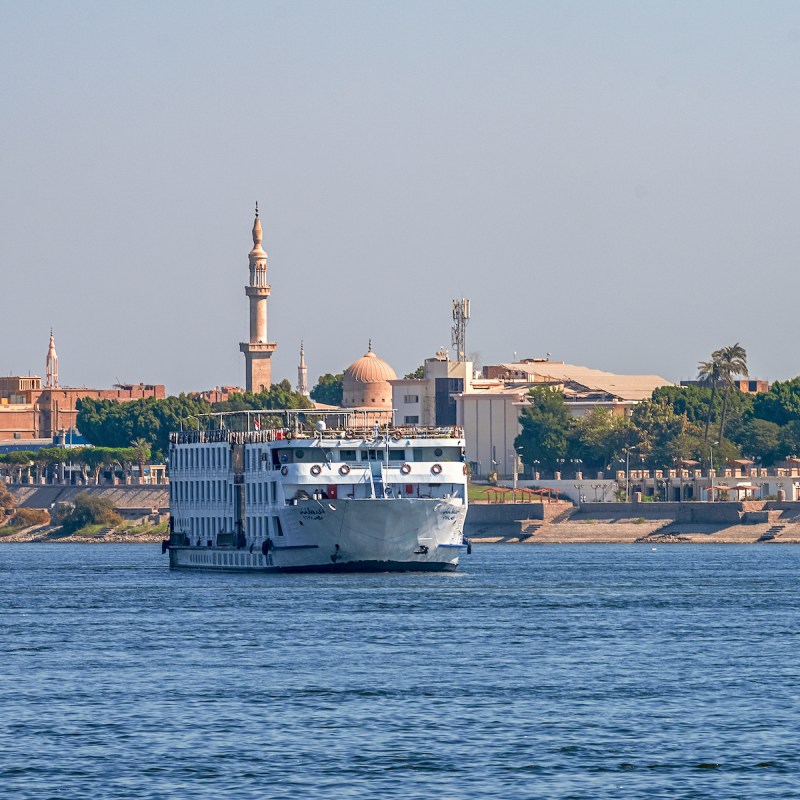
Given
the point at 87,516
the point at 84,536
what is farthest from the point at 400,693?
the point at 87,516

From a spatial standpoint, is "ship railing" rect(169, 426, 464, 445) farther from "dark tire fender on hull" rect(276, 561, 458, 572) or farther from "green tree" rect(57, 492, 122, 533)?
"green tree" rect(57, 492, 122, 533)

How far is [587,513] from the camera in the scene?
542 ft

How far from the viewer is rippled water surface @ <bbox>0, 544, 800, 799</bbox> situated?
38.0 meters

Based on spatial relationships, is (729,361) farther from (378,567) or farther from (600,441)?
(378,567)

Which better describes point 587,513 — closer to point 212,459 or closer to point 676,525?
point 676,525

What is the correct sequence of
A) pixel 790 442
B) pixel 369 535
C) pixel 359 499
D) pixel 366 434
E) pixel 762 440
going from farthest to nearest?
pixel 762 440 < pixel 790 442 < pixel 366 434 < pixel 359 499 < pixel 369 535

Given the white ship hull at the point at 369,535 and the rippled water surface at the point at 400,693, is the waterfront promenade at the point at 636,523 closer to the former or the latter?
the white ship hull at the point at 369,535

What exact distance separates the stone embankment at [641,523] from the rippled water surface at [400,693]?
237 feet

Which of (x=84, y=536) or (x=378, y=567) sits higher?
(x=84, y=536)

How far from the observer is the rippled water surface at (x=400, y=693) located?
37969 mm

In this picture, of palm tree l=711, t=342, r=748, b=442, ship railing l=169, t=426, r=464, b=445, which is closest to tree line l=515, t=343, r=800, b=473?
palm tree l=711, t=342, r=748, b=442

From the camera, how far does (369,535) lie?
291 feet

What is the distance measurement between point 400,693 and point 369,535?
4059 cm

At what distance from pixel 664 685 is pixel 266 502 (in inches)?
1803
